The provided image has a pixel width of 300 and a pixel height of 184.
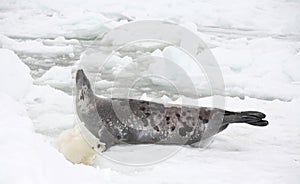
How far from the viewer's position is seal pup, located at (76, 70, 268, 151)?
293cm

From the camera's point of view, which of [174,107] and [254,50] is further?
[254,50]

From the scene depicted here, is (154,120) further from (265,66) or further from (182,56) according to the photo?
(265,66)

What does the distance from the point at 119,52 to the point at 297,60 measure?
1730 millimetres

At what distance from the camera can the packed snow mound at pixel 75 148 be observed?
2.54 m

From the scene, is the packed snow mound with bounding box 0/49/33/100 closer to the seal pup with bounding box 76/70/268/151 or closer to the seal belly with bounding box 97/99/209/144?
the seal pup with bounding box 76/70/268/151

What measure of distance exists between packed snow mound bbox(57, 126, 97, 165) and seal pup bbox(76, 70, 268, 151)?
0.73ft

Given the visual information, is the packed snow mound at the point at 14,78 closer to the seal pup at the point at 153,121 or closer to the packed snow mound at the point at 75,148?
the seal pup at the point at 153,121

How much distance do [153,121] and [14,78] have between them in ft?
4.12

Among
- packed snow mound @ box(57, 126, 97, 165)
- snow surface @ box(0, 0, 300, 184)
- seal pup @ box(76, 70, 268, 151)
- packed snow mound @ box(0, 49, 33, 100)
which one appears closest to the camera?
snow surface @ box(0, 0, 300, 184)

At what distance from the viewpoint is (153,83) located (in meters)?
4.06

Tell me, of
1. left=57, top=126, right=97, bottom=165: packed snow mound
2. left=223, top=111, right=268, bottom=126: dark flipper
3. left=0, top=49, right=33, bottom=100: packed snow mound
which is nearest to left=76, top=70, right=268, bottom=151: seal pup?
left=223, top=111, right=268, bottom=126: dark flipper

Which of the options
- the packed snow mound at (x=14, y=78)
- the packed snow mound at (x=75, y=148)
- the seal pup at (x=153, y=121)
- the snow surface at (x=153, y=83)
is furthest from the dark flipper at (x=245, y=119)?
the packed snow mound at (x=14, y=78)

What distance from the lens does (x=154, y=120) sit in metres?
2.97

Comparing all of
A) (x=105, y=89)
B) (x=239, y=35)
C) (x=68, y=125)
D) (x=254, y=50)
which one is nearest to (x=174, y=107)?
(x=68, y=125)
